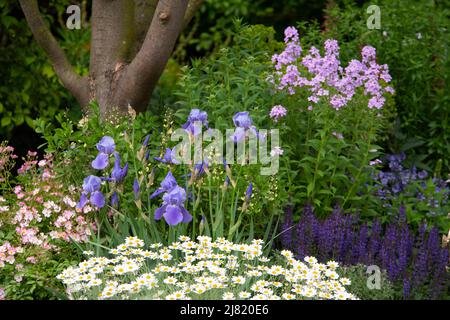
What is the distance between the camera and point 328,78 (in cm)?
487

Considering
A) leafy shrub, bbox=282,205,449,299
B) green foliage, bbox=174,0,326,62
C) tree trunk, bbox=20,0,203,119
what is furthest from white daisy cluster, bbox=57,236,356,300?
green foliage, bbox=174,0,326,62

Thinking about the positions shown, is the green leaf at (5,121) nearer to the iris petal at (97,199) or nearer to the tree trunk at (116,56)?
the tree trunk at (116,56)

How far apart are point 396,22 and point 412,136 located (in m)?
1.04

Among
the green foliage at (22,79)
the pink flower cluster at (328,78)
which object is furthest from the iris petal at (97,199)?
the green foliage at (22,79)

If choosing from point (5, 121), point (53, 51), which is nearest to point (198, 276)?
point (53, 51)

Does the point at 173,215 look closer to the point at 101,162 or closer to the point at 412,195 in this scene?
the point at 101,162

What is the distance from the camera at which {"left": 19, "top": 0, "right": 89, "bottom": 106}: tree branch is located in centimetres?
509

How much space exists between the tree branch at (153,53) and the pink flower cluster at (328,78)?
0.78 metres

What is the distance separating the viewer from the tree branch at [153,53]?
469cm

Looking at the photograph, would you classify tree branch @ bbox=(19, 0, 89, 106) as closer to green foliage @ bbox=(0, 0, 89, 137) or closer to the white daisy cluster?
green foliage @ bbox=(0, 0, 89, 137)

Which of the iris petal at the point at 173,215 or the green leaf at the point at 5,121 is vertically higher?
the green leaf at the point at 5,121

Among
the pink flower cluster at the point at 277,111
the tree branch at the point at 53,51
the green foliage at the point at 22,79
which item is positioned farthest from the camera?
the green foliage at the point at 22,79

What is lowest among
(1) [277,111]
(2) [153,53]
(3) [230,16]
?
(1) [277,111]

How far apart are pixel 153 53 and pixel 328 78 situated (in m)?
1.19
